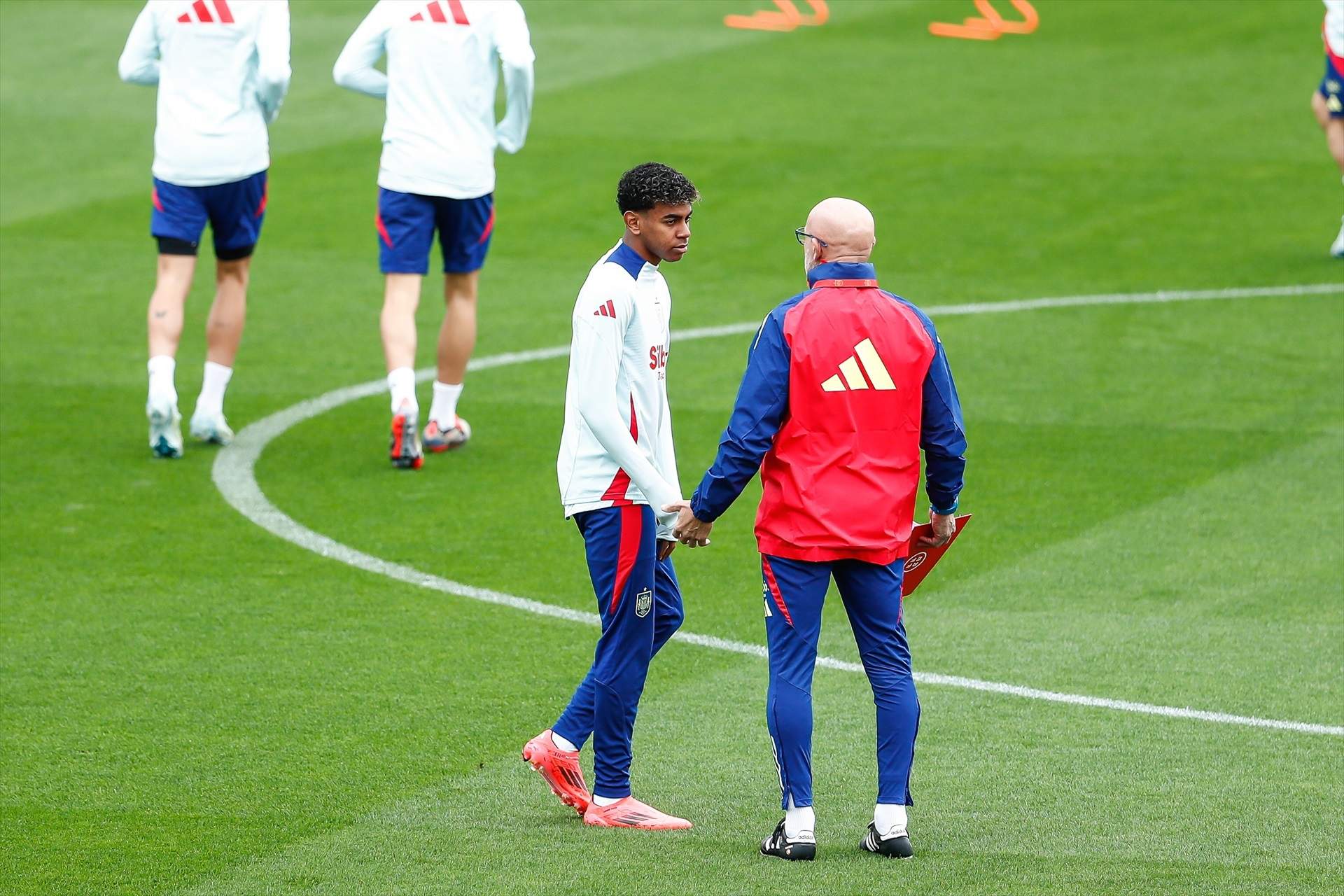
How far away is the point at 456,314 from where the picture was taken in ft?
35.2

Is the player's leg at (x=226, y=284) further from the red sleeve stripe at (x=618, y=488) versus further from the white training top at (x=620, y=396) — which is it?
the red sleeve stripe at (x=618, y=488)

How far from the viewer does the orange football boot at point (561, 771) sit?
5938 mm

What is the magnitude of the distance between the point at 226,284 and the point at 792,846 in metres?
6.42

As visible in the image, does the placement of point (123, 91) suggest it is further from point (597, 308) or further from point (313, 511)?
point (597, 308)

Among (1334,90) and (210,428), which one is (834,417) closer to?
(210,428)

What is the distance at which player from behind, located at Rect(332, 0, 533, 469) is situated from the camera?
10469 mm

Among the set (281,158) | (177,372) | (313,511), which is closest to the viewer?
(313,511)

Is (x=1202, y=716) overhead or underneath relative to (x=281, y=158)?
overhead

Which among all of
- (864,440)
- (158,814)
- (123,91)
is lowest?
(123,91)

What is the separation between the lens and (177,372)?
12.2m

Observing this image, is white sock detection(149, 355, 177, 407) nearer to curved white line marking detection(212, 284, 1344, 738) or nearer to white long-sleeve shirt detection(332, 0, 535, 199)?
curved white line marking detection(212, 284, 1344, 738)

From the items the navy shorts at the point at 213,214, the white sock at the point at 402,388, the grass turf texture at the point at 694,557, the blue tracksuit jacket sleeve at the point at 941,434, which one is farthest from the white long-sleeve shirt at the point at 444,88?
the blue tracksuit jacket sleeve at the point at 941,434

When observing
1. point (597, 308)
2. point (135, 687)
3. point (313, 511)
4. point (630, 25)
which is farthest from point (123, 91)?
point (597, 308)

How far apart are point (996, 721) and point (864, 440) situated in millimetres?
1673
